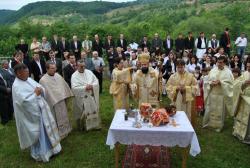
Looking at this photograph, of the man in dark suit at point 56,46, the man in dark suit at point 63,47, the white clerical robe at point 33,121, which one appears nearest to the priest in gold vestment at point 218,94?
the white clerical robe at point 33,121

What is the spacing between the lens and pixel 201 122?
1034 cm

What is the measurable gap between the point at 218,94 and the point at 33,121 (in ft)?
16.1

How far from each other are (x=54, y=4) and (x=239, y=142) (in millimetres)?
108626

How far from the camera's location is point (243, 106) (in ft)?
29.5

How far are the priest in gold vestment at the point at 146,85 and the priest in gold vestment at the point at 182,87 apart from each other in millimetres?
378

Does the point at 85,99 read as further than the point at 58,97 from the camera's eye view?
Yes

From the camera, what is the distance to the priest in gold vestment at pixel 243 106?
28.8 feet

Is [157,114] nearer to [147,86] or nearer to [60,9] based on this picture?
[147,86]

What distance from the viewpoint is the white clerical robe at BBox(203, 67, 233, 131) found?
9406 millimetres

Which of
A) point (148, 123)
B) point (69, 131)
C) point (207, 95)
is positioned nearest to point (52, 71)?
point (69, 131)

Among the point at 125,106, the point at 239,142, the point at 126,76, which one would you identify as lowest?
the point at 239,142

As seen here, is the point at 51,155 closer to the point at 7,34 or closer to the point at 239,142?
the point at 239,142

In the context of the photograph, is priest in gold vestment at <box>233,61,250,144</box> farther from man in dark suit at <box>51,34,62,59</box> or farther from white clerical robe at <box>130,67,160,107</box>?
man in dark suit at <box>51,34,62,59</box>

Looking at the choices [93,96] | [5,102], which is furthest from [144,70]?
[5,102]
